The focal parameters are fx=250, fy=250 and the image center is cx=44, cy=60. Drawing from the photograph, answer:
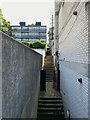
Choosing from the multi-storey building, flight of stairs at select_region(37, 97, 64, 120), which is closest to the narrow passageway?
flight of stairs at select_region(37, 97, 64, 120)

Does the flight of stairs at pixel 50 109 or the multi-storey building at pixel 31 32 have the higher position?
the multi-storey building at pixel 31 32

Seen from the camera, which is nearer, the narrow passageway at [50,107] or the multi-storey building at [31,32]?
the narrow passageway at [50,107]

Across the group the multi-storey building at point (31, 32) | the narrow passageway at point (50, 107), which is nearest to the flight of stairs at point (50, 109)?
the narrow passageway at point (50, 107)

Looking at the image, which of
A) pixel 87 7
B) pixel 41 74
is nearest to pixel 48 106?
pixel 41 74

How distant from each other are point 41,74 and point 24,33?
67.8m

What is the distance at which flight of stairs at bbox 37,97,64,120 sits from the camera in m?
10.1

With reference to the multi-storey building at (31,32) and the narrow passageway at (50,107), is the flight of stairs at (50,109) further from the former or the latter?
the multi-storey building at (31,32)

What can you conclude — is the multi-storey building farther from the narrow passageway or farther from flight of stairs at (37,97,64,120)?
flight of stairs at (37,97,64,120)

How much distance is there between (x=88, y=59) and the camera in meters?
4.61

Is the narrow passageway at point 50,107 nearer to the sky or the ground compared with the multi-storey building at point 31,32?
nearer to the ground

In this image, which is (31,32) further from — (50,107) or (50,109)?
(50,109)

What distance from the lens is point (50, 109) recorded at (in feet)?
34.1

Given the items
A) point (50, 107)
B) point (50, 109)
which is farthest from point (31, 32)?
point (50, 109)

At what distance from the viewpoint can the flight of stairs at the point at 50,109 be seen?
1011 cm
